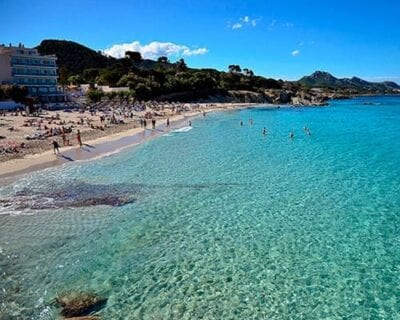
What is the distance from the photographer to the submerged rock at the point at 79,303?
421 inches

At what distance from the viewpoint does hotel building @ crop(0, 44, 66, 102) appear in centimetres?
7981

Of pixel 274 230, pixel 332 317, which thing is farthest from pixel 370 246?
pixel 332 317

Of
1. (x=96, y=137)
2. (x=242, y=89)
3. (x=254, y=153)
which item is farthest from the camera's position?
(x=242, y=89)

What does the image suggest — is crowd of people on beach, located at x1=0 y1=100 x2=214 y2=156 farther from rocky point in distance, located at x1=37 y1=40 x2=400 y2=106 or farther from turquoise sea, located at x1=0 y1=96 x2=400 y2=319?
rocky point in distance, located at x1=37 y1=40 x2=400 y2=106

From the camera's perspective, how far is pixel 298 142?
1779 inches

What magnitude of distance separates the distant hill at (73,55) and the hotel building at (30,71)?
287 feet

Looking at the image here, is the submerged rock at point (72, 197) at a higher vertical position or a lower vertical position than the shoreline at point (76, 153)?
lower

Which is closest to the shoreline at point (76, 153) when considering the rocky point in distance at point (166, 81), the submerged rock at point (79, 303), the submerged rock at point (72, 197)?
the submerged rock at point (72, 197)

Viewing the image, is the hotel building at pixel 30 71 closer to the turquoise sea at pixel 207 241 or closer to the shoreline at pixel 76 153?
the shoreline at pixel 76 153

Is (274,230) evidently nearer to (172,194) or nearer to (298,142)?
(172,194)

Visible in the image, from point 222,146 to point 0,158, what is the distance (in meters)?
20.7

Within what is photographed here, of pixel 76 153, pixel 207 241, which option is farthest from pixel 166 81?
pixel 207 241

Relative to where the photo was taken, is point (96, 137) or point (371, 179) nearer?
point (371, 179)

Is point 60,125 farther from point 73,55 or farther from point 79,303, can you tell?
point 73,55
